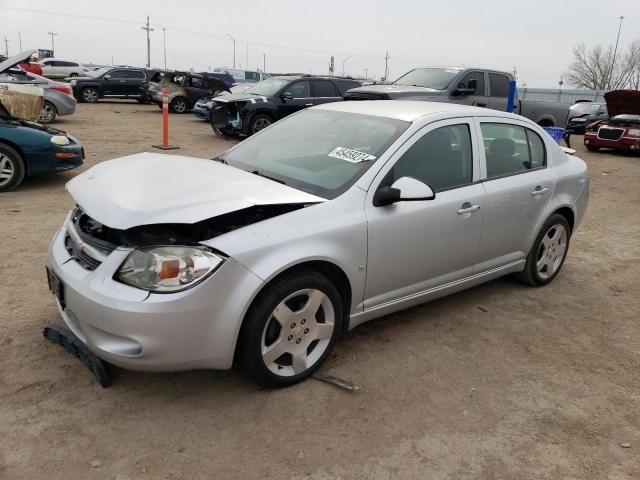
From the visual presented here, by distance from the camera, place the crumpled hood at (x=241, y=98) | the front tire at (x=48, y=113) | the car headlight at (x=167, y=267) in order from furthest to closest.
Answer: the front tire at (x=48, y=113)
the crumpled hood at (x=241, y=98)
the car headlight at (x=167, y=267)

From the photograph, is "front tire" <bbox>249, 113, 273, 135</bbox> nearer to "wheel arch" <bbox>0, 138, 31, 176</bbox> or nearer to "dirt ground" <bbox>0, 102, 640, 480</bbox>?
A: "wheel arch" <bbox>0, 138, 31, 176</bbox>

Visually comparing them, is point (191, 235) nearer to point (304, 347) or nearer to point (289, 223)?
point (289, 223)

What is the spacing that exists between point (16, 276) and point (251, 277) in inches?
105

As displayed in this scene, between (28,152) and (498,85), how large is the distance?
9084 millimetres

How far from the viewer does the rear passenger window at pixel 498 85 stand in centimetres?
1152

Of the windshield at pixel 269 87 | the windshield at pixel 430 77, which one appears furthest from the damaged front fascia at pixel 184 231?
the windshield at pixel 269 87

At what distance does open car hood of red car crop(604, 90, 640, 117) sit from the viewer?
14688mm

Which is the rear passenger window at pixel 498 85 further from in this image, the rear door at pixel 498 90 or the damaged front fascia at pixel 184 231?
the damaged front fascia at pixel 184 231

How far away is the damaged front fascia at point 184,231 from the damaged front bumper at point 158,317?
0.10 m

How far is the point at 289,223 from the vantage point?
2957 mm

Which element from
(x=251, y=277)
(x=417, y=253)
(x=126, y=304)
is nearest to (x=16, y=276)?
(x=126, y=304)

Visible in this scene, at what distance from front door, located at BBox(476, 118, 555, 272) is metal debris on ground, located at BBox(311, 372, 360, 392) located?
151cm

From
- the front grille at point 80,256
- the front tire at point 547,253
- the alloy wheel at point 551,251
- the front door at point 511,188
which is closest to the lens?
the front grille at point 80,256

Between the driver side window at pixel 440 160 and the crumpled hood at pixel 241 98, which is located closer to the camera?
the driver side window at pixel 440 160
